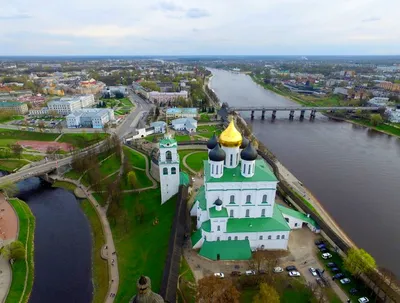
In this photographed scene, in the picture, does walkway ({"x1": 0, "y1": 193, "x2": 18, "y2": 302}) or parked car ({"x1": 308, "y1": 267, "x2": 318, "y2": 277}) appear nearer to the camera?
parked car ({"x1": 308, "y1": 267, "x2": 318, "y2": 277})

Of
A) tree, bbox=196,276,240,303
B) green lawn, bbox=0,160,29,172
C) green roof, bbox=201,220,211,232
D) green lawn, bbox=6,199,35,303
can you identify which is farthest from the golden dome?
green lawn, bbox=0,160,29,172

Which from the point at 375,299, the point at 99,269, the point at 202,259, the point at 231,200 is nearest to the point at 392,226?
the point at 375,299

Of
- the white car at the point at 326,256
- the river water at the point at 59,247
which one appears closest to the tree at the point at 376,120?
the white car at the point at 326,256

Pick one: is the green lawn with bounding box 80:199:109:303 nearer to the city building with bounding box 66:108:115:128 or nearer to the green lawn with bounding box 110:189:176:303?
the green lawn with bounding box 110:189:176:303

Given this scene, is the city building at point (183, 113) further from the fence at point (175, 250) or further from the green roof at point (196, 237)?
the green roof at point (196, 237)

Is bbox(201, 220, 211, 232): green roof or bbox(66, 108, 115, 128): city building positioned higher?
bbox(201, 220, 211, 232): green roof

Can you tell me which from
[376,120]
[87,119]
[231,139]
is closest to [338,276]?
[231,139]

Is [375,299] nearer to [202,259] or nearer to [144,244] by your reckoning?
[202,259]
